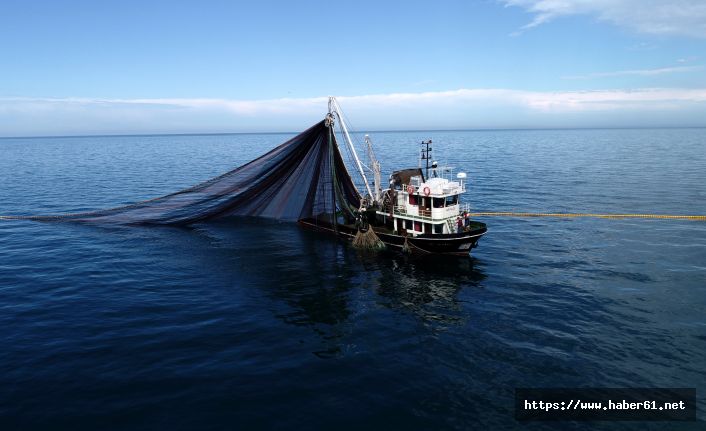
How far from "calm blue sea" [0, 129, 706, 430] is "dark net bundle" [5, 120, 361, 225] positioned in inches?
93.2

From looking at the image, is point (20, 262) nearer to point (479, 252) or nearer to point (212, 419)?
point (212, 419)

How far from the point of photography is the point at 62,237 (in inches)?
1892

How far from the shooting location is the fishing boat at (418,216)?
137 feet

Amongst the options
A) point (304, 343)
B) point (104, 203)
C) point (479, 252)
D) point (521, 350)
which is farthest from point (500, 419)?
point (104, 203)

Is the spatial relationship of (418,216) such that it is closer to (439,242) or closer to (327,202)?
(439,242)

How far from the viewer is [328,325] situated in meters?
28.7

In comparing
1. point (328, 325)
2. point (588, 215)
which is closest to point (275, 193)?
point (328, 325)

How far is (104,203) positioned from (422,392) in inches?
2570

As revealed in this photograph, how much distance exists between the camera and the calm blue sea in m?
20.1

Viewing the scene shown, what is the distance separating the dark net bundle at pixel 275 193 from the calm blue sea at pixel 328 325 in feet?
7.76

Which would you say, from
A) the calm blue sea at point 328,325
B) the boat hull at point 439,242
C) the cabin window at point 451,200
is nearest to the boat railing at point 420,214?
the boat hull at point 439,242

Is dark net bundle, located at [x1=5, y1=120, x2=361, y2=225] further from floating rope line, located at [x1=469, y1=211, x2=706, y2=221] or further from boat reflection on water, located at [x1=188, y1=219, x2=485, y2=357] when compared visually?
floating rope line, located at [x1=469, y1=211, x2=706, y2=221]

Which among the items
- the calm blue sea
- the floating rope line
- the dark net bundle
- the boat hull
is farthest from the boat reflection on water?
the floating rope line

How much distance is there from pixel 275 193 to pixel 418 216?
58.5 feet
